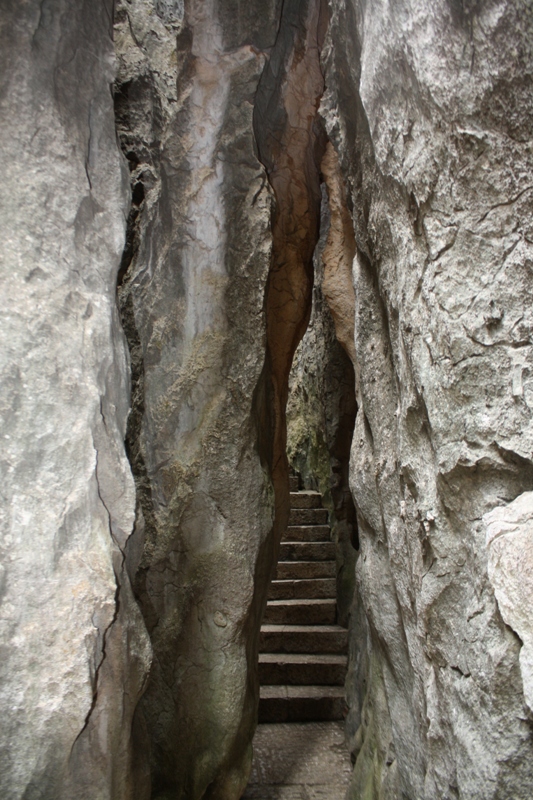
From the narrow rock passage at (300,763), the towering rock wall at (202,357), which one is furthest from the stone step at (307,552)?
the towering rock wall at (202,357)

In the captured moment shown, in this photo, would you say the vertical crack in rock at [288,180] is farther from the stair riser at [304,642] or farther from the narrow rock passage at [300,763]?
the stair riser at [304,642]

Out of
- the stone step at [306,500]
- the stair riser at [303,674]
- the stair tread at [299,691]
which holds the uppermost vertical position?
the stone step at [306,500]

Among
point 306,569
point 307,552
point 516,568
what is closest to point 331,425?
point 307,552

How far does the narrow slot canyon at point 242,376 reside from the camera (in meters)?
1.74

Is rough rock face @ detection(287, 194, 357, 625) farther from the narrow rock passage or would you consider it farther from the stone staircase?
the narrow rock passage

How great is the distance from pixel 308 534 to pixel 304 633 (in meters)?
1.08

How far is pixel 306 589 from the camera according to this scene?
5414 mm

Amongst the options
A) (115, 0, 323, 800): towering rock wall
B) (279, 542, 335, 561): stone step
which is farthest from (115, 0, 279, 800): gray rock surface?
(279, 542, 335, 561): stone step

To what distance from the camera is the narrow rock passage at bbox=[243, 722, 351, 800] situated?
11.0 ft

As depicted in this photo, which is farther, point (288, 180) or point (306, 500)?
point (306, 500)

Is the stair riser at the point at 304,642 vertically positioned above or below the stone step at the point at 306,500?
below

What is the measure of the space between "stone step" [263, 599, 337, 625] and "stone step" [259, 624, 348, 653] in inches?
7.8

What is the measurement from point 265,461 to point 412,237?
1.49m

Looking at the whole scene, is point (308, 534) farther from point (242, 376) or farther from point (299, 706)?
point (242, 376)
